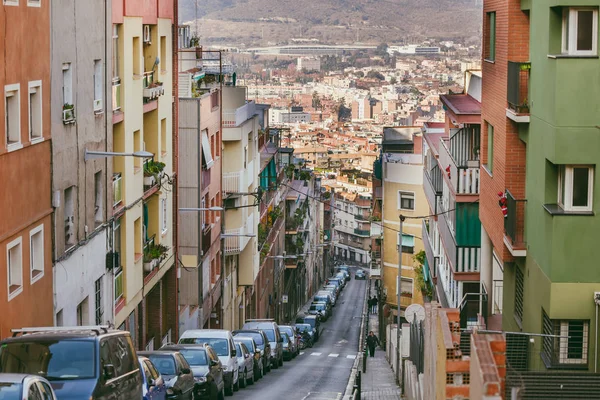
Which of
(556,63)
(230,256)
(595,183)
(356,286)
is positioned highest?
(556,63)

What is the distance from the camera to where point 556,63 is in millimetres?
20375

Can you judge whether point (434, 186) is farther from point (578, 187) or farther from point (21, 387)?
point (21, 387)

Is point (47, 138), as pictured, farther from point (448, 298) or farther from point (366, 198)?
point (366, 198)

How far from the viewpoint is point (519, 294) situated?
2545 centimetres

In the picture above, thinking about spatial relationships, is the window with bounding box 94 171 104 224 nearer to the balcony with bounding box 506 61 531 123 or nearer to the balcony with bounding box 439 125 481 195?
the balcony with bounding box 506 61 531 123

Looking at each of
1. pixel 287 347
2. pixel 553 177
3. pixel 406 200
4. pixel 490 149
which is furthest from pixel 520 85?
pixel 406 200

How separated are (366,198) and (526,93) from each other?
176 meters

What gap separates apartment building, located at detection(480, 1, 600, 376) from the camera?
66.7 ft

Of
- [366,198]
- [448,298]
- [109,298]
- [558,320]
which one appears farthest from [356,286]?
[558,320]

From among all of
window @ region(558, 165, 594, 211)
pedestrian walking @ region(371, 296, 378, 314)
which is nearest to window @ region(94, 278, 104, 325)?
window @ region(558, 165, 594, 211)

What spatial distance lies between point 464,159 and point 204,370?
15.5 meters

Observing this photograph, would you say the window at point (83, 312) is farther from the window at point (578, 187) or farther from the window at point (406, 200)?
the window at point (406, 200)

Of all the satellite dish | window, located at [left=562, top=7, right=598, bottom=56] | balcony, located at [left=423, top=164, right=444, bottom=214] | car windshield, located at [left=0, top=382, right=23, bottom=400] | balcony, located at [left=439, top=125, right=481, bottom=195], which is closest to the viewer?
car windshield, located at [left=0, top=382, right=23, bottom=400]

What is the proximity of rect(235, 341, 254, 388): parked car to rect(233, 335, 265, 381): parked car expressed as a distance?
1098 mm
